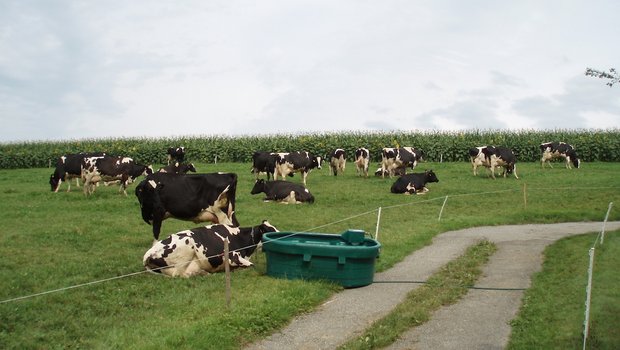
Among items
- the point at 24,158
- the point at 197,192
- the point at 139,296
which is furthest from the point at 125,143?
the point at 139,296

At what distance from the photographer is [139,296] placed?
35.1 ft

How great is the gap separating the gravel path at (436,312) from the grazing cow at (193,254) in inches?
105

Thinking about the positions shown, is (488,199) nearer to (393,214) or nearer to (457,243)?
(393,214)

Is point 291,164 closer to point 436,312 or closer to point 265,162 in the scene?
point 265,162

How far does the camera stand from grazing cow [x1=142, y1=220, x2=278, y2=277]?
12.2m

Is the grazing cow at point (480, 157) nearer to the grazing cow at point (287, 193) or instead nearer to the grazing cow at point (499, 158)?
the grazing cow at point (499, 158)

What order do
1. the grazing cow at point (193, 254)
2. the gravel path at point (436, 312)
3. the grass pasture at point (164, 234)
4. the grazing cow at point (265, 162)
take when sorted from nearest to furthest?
the gravel path at point (436, 312) → the grass pasture at point (164, 234) → the grazing cow at point (193, 254) → the grazing cow at point (265, 162)

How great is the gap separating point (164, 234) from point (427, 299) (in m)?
8.83

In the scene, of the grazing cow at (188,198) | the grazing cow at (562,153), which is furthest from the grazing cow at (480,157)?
the grazing cow at (188,198)

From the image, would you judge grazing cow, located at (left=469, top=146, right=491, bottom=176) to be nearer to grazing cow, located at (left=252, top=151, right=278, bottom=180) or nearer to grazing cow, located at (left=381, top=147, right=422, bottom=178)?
grazing cow, located at (left=381, top=147, right=422, bottom=178)

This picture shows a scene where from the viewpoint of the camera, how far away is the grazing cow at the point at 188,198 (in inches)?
600

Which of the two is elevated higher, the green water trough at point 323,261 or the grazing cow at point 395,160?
the grazing cow at point 395,160

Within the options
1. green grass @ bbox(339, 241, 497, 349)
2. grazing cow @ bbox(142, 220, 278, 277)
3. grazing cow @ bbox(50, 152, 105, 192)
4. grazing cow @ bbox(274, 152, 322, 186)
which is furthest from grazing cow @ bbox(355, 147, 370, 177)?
grazing cow @ bbox(142, 220, 278, 277)

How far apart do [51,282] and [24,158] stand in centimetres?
5546
